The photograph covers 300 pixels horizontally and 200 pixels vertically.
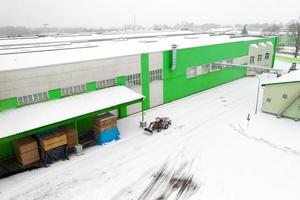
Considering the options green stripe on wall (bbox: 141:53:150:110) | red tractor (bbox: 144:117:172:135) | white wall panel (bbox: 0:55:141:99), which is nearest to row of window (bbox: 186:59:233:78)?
green stripe on wall (bbox: 141:53:150:110)

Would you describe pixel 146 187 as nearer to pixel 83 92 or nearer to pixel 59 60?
pixel 83 92

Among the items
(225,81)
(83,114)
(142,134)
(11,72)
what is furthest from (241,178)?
(225,81)

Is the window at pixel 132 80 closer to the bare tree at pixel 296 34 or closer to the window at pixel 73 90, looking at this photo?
the window at pixel 73 90

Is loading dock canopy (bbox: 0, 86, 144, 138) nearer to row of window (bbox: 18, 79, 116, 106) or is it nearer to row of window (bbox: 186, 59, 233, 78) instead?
row of window (bbox: 18, 79, 116, 106)

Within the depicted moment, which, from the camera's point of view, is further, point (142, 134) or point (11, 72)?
point (142, 134)

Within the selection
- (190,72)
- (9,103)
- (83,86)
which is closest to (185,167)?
(83,86)
